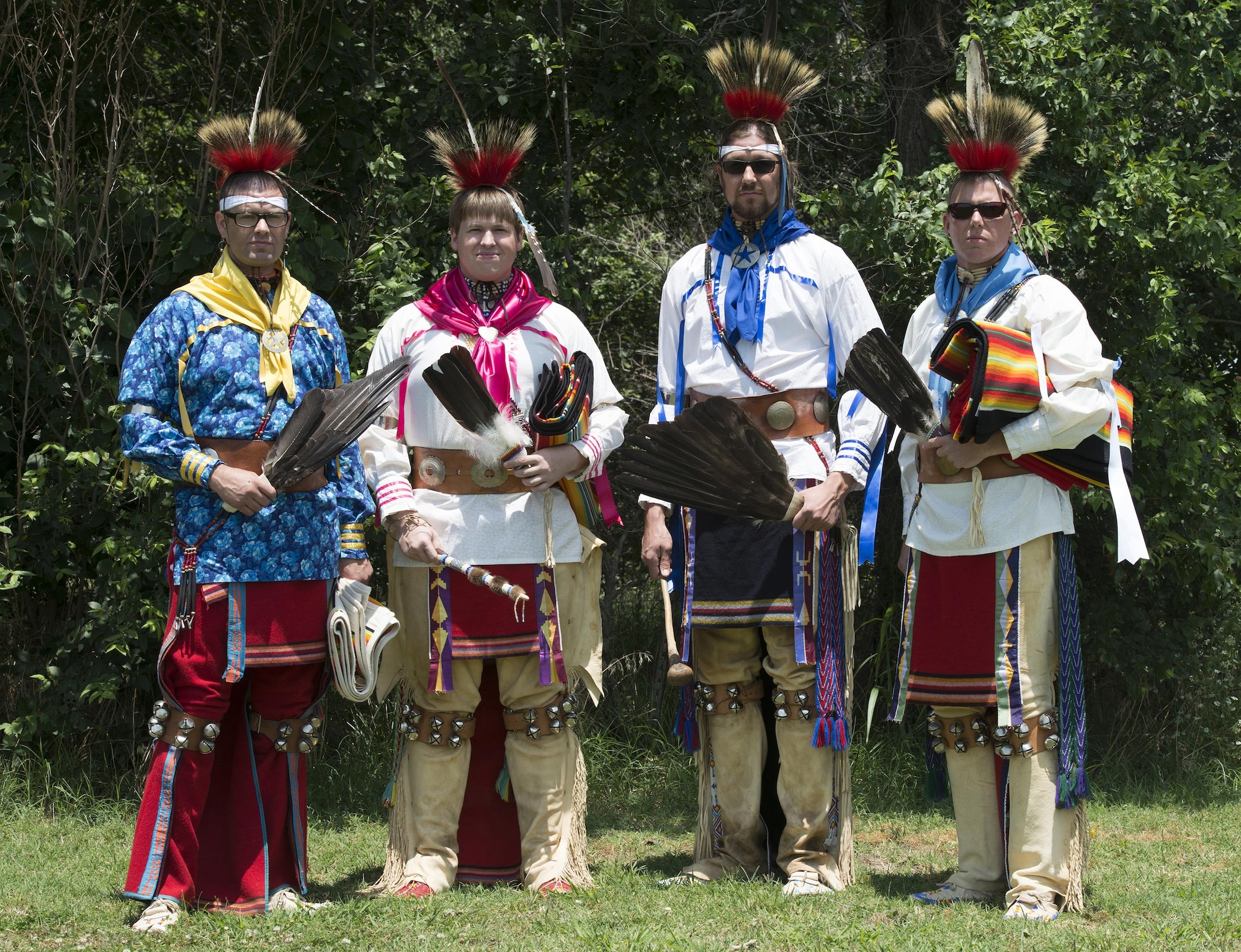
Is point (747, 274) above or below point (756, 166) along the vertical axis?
below

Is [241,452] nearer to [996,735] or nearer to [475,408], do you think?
[475,408]

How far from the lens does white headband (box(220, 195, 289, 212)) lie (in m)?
3.79

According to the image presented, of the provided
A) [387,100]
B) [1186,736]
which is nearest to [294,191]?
[387,100]

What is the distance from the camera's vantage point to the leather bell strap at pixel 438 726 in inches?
159

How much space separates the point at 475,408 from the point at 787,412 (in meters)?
0.90

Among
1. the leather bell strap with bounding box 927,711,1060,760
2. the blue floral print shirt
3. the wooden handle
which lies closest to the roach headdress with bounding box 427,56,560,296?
the blue floral print shirt

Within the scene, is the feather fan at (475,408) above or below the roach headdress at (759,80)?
below

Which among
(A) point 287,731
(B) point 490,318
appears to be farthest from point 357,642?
(B) point 490,318

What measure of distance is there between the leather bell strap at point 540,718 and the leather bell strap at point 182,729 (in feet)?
2.84

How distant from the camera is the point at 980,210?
3.83m

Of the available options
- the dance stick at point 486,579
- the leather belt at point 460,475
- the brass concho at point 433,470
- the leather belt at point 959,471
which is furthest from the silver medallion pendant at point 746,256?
the dance stick at point 486,579

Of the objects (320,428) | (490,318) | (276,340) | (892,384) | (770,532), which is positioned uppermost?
(490,318)

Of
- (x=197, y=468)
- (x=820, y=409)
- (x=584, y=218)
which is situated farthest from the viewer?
(x=584, y=218)

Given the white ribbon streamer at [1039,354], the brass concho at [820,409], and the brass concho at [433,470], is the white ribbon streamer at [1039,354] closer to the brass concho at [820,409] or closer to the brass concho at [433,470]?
the brass concho at [820,409]
